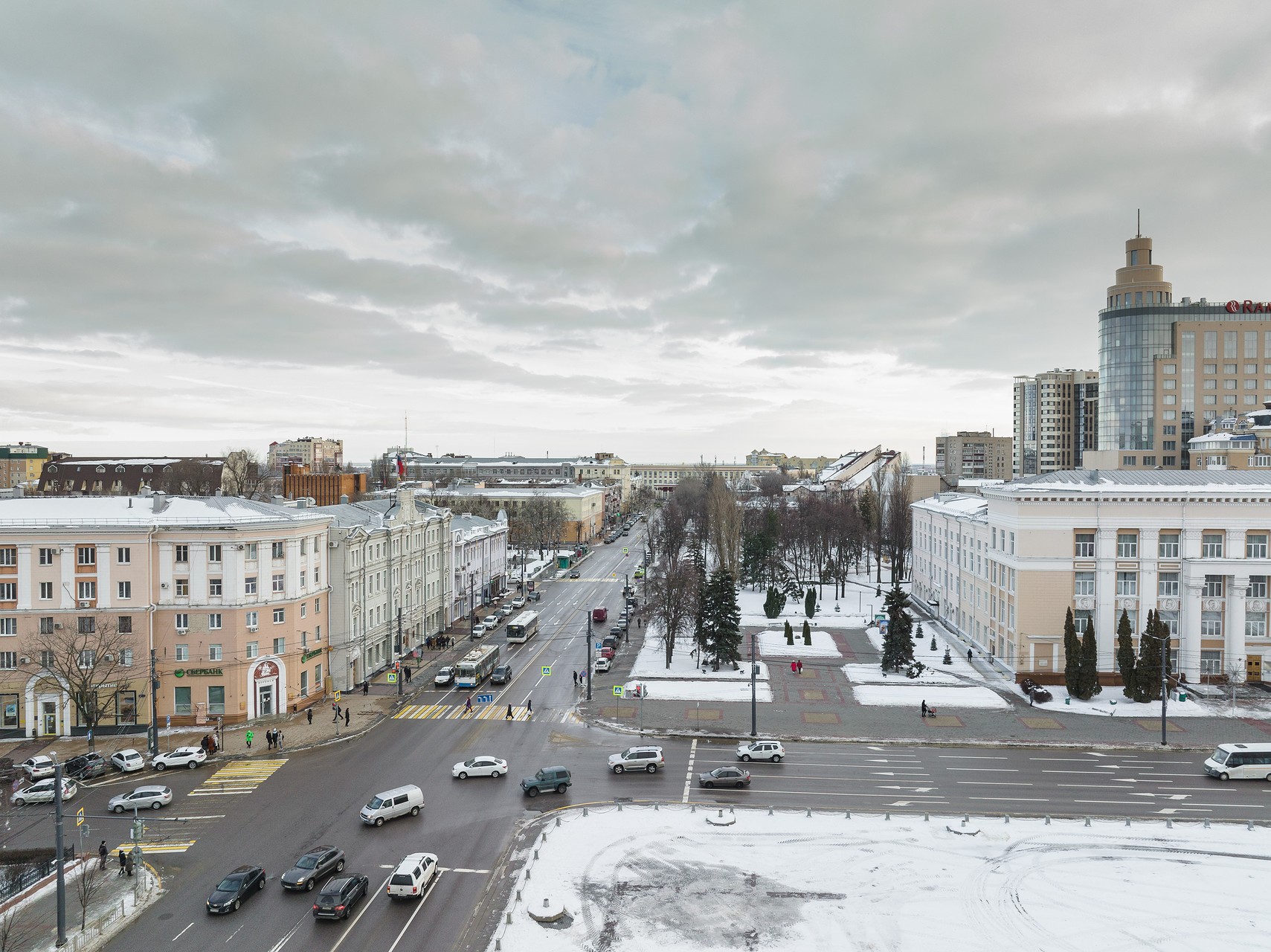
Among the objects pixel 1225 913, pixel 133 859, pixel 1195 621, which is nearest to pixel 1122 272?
pixel 1195 621

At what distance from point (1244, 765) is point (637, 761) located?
31.4m

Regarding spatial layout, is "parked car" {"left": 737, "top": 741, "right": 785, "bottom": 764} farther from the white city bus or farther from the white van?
the white city bus

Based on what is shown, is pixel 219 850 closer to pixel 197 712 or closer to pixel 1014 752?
pixel 197 712

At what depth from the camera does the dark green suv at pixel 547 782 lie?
39438 mm

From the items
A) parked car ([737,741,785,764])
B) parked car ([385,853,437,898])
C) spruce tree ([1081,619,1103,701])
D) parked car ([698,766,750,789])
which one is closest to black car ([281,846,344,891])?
parked car ([385,853,437,898])

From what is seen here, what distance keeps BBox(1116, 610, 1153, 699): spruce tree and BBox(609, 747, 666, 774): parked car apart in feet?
117

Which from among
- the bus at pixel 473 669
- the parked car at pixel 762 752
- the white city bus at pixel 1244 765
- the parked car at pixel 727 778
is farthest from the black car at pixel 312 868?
the white city bus at pixel 1244 765

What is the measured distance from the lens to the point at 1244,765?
41.5m

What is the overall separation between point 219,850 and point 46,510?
3165 centimetres

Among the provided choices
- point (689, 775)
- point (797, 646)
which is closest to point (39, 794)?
point (689, 775)

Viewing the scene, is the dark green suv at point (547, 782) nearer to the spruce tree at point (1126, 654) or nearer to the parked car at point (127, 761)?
the parked car at point (127, 761)

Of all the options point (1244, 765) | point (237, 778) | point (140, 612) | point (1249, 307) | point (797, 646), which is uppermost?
point (1249, 307)

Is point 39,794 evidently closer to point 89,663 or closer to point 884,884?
point 89,663

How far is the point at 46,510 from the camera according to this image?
52.5m
